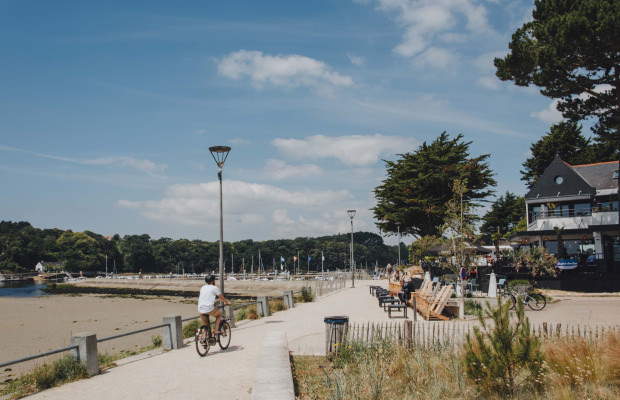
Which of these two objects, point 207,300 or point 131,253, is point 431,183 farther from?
point 131,253

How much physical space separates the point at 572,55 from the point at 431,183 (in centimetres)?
2305

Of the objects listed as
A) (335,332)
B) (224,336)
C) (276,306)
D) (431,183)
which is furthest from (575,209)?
(224,336)

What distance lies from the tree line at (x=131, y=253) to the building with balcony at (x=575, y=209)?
107m

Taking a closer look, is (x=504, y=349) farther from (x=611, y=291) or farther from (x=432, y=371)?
(x=611, y=291)

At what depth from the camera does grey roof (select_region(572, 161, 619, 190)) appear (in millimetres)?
41062

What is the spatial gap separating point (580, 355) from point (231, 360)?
23.2ft

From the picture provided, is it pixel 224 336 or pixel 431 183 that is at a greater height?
pixel 431 183

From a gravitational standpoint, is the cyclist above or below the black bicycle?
above

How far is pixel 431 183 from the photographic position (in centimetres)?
4772

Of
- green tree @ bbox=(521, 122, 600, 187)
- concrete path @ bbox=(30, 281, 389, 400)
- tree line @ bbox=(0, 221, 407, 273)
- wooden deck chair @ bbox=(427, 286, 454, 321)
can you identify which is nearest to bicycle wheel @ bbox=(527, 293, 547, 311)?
wooden deck chair @ bbox=(427, 286, 454, 321)

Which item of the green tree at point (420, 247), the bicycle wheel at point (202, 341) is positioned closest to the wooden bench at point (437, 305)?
the bicycle wheel at point (202, 341)

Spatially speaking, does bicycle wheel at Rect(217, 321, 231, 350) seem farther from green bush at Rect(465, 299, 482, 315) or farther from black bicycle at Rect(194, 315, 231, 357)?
green bush at Rect(465, 299, 482, 315)

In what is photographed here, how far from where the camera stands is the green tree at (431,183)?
154 ft

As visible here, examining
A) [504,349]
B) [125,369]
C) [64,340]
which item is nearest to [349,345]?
[504,349]
